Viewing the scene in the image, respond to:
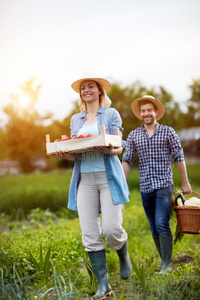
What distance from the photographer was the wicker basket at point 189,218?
337cm

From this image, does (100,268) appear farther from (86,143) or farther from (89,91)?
(89,91)

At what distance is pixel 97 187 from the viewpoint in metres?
2.83

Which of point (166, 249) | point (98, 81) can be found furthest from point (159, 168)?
point (98, 81)

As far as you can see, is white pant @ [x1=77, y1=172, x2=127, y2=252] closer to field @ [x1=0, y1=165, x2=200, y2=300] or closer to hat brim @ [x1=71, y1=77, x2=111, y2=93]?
field @ [x1=0, y1=165, x2=200, y2=300]

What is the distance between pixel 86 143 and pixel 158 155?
1095 millimetres

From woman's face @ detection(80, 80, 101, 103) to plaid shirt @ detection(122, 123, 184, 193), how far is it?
85 cm

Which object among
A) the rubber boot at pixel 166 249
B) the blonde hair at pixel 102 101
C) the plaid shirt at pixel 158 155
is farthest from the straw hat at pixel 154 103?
the rubber boot at pixel 166 249

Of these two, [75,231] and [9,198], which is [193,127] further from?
[75,231]

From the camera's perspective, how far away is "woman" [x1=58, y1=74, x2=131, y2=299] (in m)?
2.78

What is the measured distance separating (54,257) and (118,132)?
1.62m

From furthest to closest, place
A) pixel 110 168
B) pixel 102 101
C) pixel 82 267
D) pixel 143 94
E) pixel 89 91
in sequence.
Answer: pixel 143 94 → pixel 82 267 → pixel 102 101 → pixel 89 91 → pixel 110 168

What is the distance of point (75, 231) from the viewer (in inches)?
177

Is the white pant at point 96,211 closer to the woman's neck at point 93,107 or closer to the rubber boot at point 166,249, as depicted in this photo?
the woman's neck at point 93,107

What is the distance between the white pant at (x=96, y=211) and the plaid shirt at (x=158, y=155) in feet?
2.41
